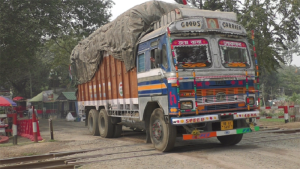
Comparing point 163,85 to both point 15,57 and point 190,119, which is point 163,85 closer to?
point 190,119

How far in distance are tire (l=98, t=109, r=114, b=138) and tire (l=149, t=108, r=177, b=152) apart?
13.2ft

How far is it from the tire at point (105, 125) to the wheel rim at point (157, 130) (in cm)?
419

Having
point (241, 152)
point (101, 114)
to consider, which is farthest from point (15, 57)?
point (241, 152)

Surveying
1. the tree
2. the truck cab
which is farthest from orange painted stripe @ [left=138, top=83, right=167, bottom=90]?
the tree

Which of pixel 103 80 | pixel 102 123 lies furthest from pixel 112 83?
pixel 102 123

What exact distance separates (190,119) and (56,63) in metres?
32.0

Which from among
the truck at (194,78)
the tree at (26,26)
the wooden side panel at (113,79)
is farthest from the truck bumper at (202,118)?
the tree at (26,26)

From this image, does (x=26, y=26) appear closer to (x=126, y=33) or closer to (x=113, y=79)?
(x=113, y=79)

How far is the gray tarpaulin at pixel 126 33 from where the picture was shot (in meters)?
9.96

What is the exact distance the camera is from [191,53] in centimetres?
810

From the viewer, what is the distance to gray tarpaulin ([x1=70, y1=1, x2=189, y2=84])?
32.7 feet

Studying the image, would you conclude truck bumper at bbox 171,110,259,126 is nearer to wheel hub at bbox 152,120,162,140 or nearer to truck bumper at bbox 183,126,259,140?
truck bumper at bbox 183,126,259,140

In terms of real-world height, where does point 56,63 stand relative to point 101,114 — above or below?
above

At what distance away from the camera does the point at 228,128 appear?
8203 millimetres
